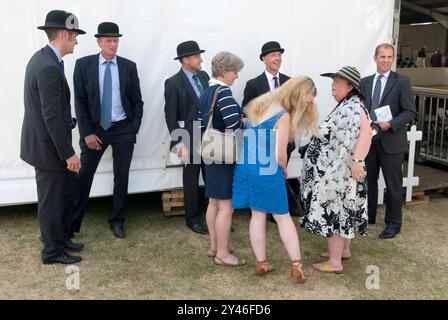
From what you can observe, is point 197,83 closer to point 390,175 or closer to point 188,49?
point 188,49

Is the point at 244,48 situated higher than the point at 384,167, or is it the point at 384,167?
the point at 244,48

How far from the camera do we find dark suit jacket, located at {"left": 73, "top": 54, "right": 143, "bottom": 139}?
385 cm

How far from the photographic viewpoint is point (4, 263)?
11.9 ft

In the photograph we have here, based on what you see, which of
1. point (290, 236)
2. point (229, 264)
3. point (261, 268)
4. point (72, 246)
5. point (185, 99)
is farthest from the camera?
point (185, 99)

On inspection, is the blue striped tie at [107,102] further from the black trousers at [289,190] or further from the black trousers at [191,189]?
the black trousers at [289,190]

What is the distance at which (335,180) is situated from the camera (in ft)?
10.9

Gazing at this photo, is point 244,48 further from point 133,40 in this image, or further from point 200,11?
point 133,40

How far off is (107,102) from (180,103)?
2.00 ft

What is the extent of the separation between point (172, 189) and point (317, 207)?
5.52 ft

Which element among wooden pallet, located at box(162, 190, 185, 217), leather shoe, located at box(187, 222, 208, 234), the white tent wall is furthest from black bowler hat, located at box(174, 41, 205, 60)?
leather shoe, located at box(187, 222, 208, 234)

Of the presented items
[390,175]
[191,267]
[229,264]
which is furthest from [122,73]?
[390,175]
